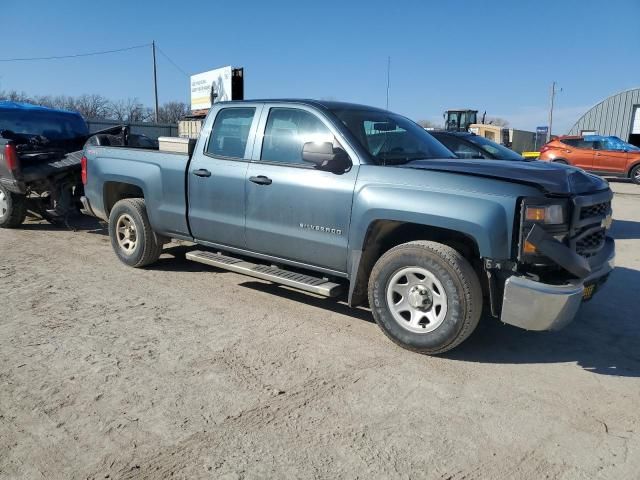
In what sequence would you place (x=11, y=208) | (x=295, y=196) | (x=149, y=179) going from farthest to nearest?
(x=11, y=208) < (x=149, y=179) < (x=295, y=196)

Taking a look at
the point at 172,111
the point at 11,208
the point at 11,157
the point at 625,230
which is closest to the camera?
the point at 11,157

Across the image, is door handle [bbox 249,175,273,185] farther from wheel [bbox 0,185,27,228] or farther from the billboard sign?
the billboard sign

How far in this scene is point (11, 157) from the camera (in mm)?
7781

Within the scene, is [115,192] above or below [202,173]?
below

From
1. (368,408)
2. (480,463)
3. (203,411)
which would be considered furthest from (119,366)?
(480,463)

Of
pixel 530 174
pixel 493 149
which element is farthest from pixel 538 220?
pixel 493 149

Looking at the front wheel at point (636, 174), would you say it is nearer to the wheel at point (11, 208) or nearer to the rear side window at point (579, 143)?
the rear side window at point (579, 143)

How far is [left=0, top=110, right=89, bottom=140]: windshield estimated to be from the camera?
885 cm

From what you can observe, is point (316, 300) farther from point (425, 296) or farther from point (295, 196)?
point (425, 296)

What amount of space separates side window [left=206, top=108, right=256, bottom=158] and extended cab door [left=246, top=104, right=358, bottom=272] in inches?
8.2

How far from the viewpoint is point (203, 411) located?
9.95ft

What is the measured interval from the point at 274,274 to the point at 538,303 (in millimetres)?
2269

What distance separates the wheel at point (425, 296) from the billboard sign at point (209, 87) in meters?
21.3

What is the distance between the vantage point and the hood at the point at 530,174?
355 cm
